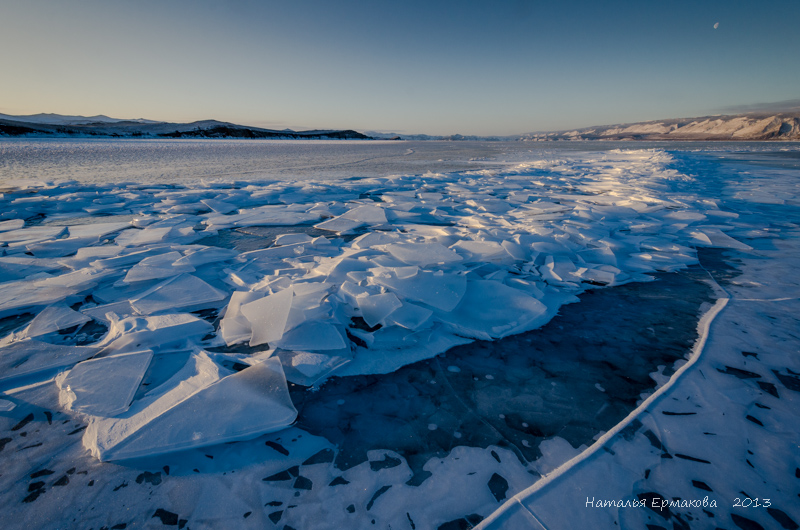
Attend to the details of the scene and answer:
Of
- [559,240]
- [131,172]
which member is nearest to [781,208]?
[559,240]

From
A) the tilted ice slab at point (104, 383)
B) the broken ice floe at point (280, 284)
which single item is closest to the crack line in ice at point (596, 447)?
the broken ice floe at point (280, 284)

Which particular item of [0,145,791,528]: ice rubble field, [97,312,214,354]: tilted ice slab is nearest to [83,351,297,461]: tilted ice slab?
[0,145,791,528]: ice rubble field

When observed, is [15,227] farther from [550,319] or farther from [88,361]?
[550,319]

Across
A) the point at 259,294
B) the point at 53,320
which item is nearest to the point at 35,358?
the point at 53,320

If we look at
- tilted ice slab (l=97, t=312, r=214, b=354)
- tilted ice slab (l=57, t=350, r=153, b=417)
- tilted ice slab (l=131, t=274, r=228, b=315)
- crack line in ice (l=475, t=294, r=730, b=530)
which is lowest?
crack line in ice (l=475, t=294, r=730, b=530)

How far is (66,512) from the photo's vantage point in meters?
0.82

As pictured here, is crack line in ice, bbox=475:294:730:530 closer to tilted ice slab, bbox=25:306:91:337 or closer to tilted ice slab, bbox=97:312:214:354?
tilted ice slab, bbox=97:312:214:354

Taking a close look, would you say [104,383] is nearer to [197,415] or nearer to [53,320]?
[197,415]

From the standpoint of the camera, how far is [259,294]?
180 centimetres

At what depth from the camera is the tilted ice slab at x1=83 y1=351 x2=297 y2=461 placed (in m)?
0.98

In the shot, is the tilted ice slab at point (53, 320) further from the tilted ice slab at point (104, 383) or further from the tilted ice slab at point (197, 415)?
the tilted ice slab at point (197, 415)

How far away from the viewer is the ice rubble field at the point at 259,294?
1129 mm

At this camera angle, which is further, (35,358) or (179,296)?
(179,296)

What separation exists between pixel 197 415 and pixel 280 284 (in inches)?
38.3
